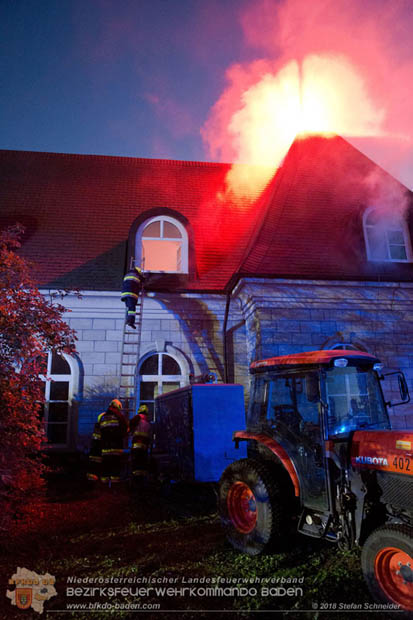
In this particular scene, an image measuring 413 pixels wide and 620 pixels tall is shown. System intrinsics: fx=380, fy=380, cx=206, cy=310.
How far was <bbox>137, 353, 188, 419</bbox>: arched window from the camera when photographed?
10.1 metres

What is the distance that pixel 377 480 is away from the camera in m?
3.33

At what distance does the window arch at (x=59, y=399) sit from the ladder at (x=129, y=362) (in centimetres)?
128

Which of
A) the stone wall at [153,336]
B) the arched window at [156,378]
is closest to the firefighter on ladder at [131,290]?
the stone wall at [153,336]

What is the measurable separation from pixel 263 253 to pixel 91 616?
792 centimetres

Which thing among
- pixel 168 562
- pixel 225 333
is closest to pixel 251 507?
pixel 168 562

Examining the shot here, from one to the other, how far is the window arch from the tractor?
6265 mm

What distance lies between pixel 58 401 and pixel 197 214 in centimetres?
682

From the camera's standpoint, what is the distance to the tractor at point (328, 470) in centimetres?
302

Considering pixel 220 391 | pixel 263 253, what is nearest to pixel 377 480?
pixel 220 391

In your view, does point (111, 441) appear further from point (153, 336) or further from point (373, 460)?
point (373, 460)

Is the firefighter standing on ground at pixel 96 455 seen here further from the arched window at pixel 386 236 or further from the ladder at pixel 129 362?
the arched window at pixel 386 236

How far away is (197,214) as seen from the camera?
39.5ft

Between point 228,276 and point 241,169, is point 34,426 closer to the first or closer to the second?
point 228,276

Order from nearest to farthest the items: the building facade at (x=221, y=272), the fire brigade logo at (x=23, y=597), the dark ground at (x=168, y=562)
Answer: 1. the dark ground at (x=168, y=562)
2. the fire brigade logo at (x=23, y=597)
3. the building facade at (x=221, y=272)
